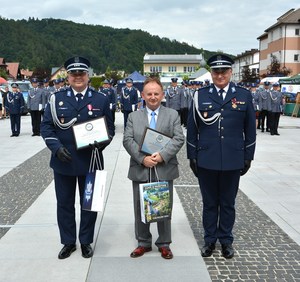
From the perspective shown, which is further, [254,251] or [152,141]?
[254,251]

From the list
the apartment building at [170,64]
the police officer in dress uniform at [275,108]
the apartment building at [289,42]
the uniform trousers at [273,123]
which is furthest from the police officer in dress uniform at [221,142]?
the apartment building at [170,64]

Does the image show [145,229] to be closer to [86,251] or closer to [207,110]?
[86,251]

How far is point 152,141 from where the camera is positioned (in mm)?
3865

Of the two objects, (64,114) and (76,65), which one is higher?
(76,65)

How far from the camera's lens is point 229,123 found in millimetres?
3973

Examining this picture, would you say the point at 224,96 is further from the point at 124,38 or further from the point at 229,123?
the point at 124,38

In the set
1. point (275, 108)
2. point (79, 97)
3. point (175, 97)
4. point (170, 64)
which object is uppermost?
point (170, 64)

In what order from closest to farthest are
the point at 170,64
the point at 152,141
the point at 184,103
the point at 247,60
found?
the point at 152,141 < the point at 184,103 < the point at 247,60 < the point at 170,64

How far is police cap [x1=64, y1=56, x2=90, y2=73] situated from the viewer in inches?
155

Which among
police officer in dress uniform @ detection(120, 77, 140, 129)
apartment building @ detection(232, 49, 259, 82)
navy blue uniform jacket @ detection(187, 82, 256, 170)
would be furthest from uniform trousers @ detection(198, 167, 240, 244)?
apartment building @ detection(232, 49, 259, 82)

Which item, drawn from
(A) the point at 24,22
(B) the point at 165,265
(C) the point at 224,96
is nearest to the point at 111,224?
(B) the point at 165,265

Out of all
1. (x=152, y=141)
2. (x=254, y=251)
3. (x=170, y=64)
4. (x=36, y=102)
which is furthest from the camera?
(x=170, y=64)

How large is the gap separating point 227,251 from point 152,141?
53.7 inches

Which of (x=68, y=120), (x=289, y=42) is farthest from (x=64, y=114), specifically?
(x=289, y=42)
